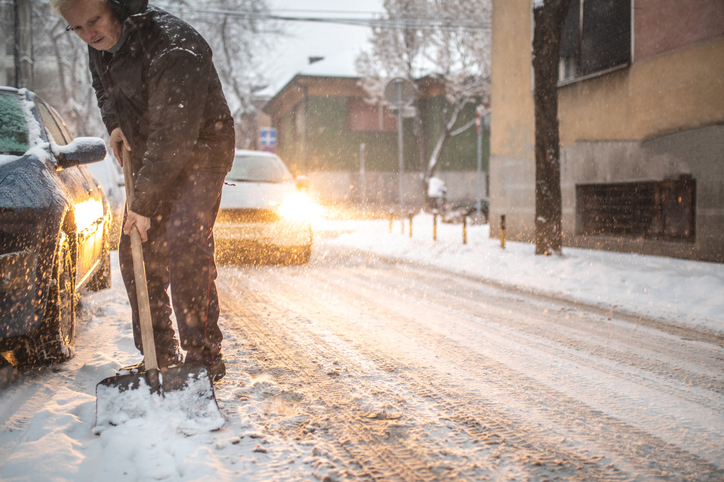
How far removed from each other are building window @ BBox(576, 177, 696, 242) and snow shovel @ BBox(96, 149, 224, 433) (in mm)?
7856

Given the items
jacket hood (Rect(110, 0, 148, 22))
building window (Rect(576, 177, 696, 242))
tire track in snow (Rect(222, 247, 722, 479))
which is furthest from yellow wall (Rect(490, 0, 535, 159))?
jacket hood (Rect(110, 0, 148, 22))

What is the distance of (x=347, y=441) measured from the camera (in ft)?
7.17

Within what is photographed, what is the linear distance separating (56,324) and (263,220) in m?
4.62

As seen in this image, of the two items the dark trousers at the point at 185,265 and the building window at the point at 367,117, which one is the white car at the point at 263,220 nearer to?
the dark trousers at the point at 185,265

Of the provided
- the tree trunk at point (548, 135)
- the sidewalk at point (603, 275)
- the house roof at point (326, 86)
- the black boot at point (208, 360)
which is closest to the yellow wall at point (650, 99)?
the tree trunk at point (548, 135)

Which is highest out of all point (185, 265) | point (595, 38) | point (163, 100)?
point (595, 38)

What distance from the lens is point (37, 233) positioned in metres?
2.64

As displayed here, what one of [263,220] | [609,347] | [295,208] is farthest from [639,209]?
[609,347]

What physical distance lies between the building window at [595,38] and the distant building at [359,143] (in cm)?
1947

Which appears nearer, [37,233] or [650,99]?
[37,233]

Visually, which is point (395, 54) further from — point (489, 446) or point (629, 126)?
point (489, 446)

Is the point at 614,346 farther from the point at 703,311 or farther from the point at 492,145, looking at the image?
the point at 492,145

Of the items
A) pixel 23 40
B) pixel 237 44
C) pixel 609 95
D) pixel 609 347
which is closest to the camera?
pixel 609 347

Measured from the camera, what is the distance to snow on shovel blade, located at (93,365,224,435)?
87.0 inches
